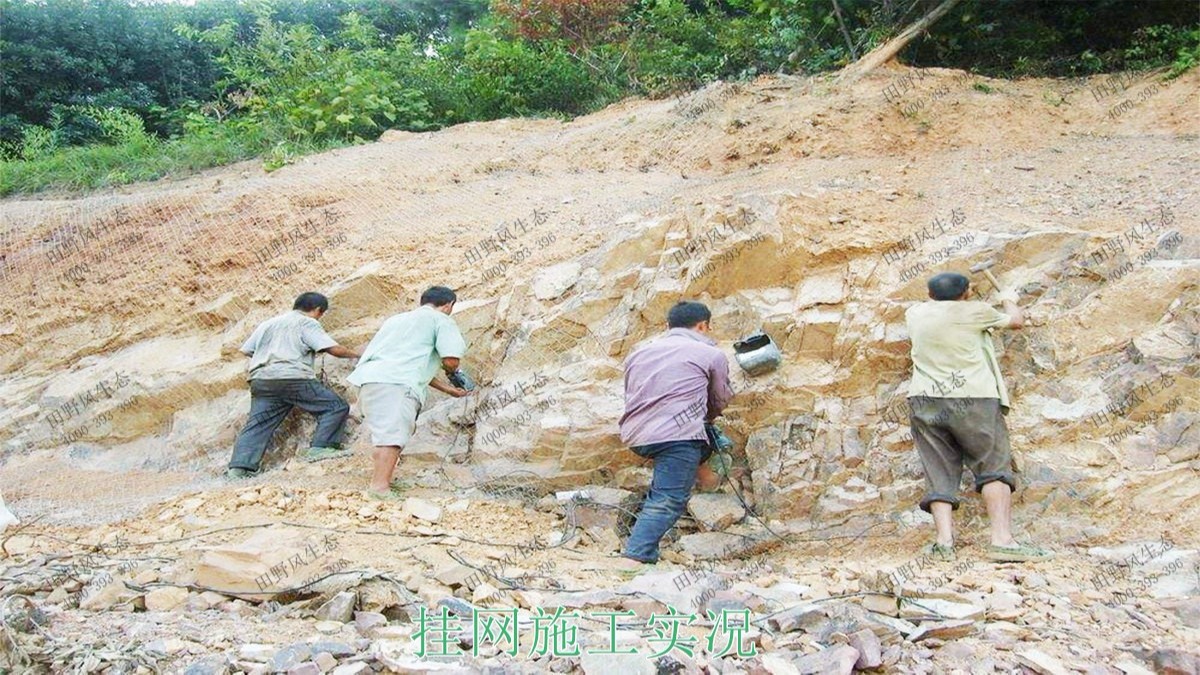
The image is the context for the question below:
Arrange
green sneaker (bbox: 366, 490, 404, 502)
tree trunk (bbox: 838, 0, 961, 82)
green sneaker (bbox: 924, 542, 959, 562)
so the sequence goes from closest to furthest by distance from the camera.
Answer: green sneaker (bbox: 924, 542, 959, 562)
green sneaker (bbox: 366, 490, 404, 502)
tree trunk (bbox: 838, 0, 961, 82)

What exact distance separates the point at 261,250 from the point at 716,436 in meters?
4.38

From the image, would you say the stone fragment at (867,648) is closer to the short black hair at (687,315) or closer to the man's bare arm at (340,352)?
the short black hair at (687,315)

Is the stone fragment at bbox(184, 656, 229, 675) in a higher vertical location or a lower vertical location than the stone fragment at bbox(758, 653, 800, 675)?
higher

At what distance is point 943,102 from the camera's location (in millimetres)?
7426

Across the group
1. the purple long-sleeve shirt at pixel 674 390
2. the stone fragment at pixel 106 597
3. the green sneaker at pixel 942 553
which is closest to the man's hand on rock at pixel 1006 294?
the green sneaker at pixel 942 553

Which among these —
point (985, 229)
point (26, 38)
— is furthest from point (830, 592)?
point (26, 38)

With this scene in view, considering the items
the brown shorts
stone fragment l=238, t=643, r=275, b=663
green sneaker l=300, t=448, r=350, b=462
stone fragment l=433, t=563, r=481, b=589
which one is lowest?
stone fragment l=433, t=563, r=481, b=589

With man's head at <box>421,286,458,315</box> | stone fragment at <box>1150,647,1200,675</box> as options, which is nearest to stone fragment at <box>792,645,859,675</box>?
stone fragment at <box>1150,647,1200,675</box>

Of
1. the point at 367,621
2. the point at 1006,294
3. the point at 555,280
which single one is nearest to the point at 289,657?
the point at 367,621

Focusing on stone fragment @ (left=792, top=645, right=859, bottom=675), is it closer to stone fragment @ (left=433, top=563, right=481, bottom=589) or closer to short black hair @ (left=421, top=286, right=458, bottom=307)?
stone fragment @ (left=433, top=563, right=481, bottom=589)

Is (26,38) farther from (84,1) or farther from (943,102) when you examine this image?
(943,102)

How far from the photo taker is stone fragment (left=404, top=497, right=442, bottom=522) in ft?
15.5

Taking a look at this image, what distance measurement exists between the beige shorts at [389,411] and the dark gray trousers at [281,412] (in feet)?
2.24

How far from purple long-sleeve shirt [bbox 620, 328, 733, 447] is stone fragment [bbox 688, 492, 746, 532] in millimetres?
466
